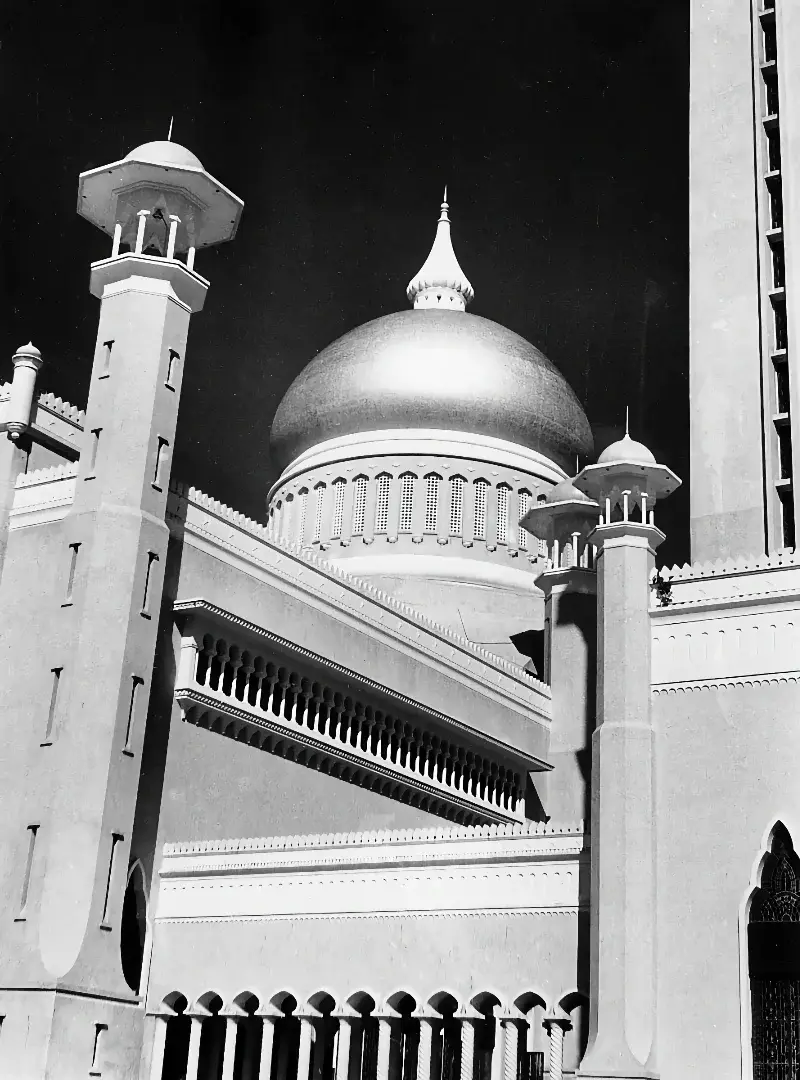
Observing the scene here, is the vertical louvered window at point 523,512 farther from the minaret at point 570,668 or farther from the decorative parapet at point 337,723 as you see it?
the decorative parapet at point 337,723

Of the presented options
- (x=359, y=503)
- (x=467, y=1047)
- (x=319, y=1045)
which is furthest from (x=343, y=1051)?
(x=359, y=503)

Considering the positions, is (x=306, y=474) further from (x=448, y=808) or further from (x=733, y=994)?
(x=733, y=994)

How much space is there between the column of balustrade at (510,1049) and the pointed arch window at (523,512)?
55.2 ft

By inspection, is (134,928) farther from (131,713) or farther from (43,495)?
(43,495)

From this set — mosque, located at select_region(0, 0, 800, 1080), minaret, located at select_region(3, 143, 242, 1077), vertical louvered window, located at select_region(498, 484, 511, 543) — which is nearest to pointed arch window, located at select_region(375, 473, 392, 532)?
vertical louvered window, located at select_region(498, 484, 511, 543)

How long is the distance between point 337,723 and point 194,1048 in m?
6.27

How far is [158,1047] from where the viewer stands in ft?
63.2

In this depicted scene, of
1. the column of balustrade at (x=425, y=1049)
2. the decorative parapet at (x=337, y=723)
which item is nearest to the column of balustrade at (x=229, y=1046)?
the column of balustrade at (x=425, y=1049)

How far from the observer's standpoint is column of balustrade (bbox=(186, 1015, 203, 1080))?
18859 millimetres

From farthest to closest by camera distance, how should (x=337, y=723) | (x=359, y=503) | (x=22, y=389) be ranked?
(x=359, y=503), (x=337, y=723), (x=22, y=389)

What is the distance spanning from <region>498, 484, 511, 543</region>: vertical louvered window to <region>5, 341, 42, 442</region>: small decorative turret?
564 inches

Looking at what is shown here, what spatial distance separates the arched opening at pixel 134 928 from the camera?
19.6 m

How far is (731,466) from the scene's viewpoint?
76.0ft

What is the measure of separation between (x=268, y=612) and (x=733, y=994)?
367 inches
